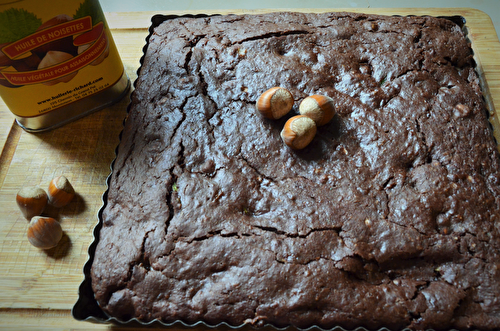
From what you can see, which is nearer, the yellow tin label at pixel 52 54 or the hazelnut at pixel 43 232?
the yellow tin label at pixel 52 54

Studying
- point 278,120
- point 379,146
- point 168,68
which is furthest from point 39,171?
point 379,146

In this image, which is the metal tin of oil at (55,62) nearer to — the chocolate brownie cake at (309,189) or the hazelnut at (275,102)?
the chocolate brownie cake at (309,189)

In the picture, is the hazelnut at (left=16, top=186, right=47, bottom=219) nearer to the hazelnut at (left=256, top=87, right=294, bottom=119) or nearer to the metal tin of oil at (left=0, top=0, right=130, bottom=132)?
the metal tin of oil at (left=0, top=0, right=130, bottom=132)

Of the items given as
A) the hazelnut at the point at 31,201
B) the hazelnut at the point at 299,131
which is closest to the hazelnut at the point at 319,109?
the hazelnut at the point at 299,131

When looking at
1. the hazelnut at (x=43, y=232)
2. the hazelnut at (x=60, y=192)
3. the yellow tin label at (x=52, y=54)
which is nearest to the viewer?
the yellow tin label at (x=52, y=54)

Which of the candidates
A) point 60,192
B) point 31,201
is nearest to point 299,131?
point 60,192

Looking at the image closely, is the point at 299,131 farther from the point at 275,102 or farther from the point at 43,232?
the point at 43,232

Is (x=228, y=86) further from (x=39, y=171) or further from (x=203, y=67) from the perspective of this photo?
(x=39, y=171)

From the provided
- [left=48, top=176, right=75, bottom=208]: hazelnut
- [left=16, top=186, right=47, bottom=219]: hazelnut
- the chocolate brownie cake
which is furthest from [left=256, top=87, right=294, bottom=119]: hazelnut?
[left=16, top=186, right=47, bottom=219]: hazelnut
